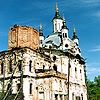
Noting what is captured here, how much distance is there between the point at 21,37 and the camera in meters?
42.2

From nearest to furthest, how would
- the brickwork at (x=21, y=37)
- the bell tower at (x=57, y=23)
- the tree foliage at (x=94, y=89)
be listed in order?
the brickwork at (x=21, y=37) < the bell tower at (x=57, y=23) < the tree foliage at (x=94, y=89)

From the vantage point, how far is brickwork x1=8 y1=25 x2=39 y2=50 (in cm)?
4206

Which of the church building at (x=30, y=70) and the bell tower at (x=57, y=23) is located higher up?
the bell tower at (x=57, y=23)

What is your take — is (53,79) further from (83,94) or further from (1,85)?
(83,94)

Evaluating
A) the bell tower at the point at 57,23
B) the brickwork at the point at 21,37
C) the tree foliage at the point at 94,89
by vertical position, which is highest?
the bell tower at the point at 57,23

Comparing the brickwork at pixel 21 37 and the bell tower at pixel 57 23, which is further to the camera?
the bell tower at pixel 57 23

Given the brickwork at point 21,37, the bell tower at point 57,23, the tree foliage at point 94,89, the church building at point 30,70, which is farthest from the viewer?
the tree foliage at point 94,89

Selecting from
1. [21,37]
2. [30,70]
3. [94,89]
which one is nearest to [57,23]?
[21,37]

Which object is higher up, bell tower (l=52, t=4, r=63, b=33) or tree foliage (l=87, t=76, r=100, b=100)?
bell tower (l=52, t=4, r=63, b=33)

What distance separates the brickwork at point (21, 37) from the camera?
42062 millimetres

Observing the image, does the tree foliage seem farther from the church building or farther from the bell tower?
the bell tower

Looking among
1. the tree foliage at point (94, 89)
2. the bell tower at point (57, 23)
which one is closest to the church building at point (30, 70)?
the bell tower at point (57, 23)

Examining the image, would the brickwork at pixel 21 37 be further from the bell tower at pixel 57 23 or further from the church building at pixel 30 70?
the bell tower at pixel 57 23

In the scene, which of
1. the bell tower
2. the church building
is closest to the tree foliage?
the church building
